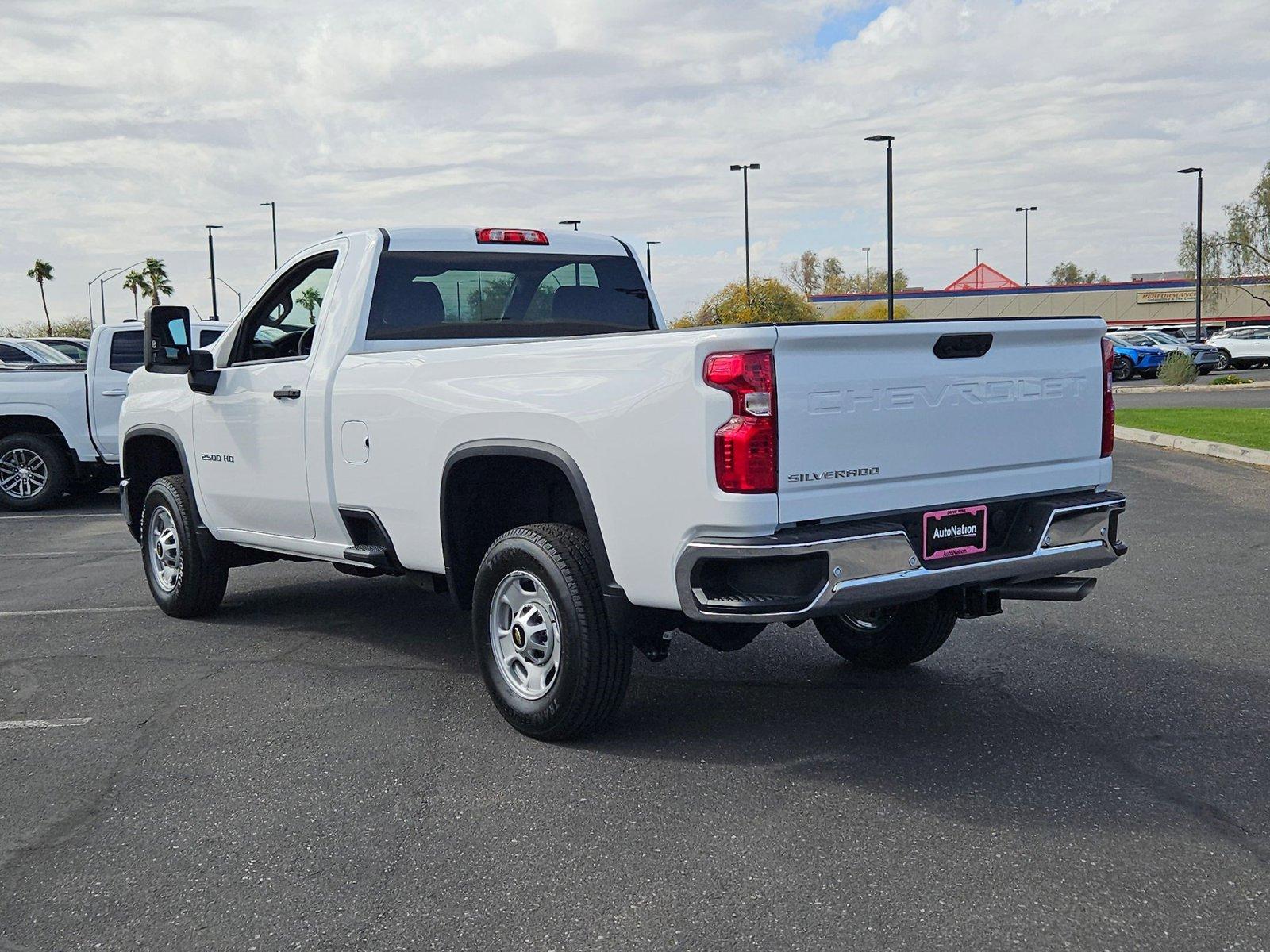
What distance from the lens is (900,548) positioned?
15.0 feet

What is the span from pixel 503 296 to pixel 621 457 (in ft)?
7.93

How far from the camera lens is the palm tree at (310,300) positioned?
6801mm

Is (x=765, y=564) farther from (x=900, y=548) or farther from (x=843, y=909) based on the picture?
(x=843, y=909)

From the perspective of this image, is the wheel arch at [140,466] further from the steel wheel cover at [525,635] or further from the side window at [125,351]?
the side window at [125,351]

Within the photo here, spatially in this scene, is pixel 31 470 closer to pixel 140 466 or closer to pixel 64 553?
pixel 64 553

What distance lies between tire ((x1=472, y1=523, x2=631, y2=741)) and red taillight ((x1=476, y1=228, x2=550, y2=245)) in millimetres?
2136

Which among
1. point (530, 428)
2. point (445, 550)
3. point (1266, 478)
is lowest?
point (1266, 478)

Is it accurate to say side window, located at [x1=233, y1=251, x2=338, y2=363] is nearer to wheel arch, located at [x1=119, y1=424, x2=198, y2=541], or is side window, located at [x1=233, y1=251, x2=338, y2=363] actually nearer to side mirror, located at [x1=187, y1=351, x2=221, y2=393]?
side mirror, located at [x1=187, y1=351, x2=221, y2=393]

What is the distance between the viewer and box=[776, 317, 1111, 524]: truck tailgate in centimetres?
443

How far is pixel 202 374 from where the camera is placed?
725 centimetres

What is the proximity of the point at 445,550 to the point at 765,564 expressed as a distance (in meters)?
1.79

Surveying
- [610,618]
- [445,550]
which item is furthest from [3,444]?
[610,618]

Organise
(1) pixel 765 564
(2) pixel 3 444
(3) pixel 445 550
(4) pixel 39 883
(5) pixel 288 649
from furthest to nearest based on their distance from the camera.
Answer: (2) pixel 3 444 → (5) pixel 288 649 → (3) pixel 445 550 → (1) pixel 765 564 → (4) pixel 39 883

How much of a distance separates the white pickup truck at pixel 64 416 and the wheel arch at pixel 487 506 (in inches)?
368
